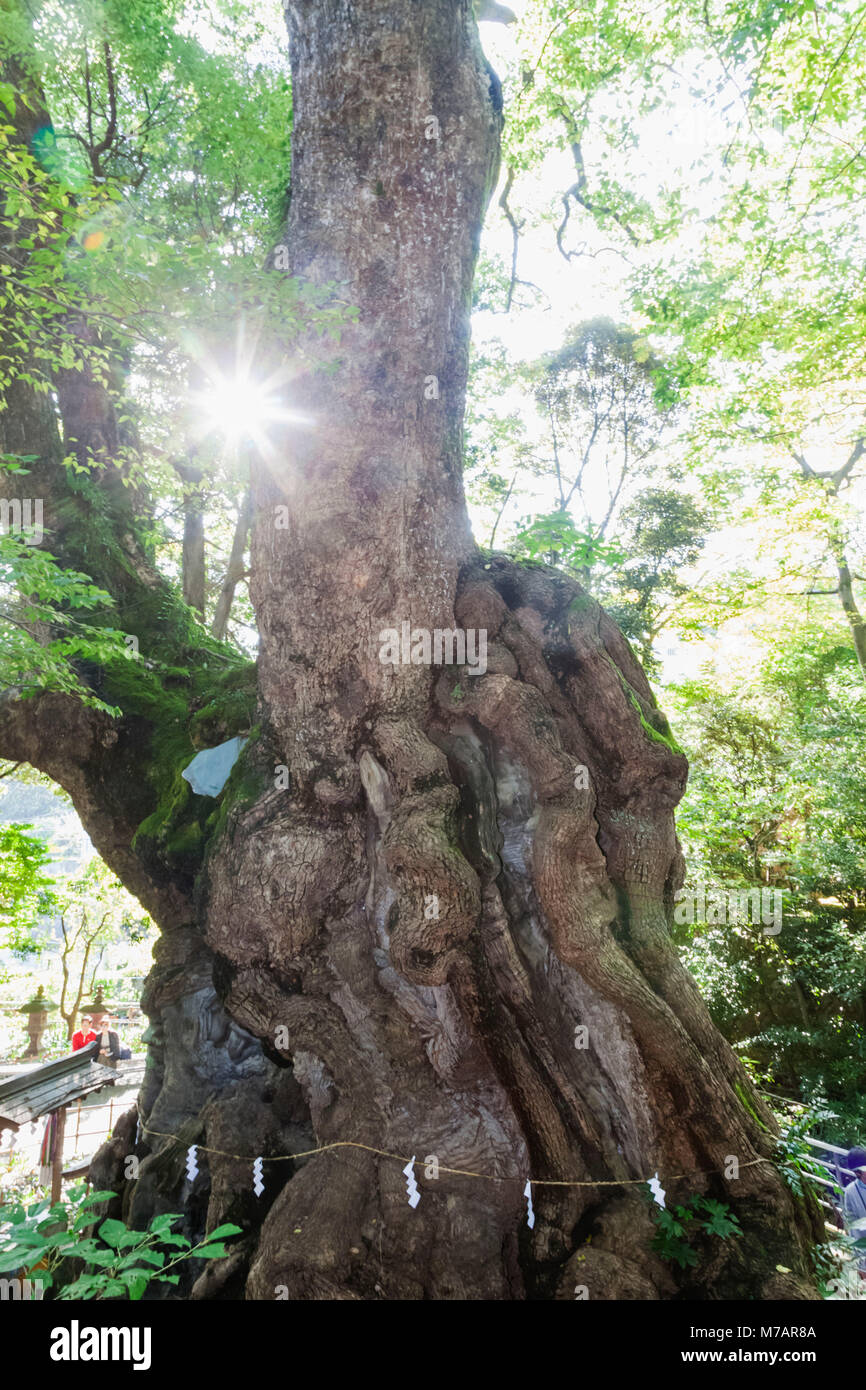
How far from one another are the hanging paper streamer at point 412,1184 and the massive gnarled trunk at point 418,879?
39 millimetres

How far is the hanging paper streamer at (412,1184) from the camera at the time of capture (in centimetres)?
376

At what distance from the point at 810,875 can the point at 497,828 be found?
776cm

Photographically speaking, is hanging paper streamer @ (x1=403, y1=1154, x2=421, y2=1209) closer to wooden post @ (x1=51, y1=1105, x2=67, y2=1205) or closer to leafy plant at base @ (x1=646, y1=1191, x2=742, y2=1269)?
leafy plant at base @ (x1=646, y1=1191, x2=742, y2=1269)

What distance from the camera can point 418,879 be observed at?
3.76 meters

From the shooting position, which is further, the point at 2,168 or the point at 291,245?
the point at 291,245

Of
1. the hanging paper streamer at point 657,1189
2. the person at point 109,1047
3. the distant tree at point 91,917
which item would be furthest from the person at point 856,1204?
the distant tree at point 91,917

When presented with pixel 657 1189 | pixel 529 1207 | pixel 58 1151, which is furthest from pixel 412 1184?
pixel 58 1151

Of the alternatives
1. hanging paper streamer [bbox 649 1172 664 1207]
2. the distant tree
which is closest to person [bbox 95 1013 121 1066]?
the distant tree

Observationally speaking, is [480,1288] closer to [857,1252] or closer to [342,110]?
[857,1252]

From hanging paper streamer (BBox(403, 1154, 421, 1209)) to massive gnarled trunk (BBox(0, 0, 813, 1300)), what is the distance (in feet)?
0.13

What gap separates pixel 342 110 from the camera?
4.54 metres

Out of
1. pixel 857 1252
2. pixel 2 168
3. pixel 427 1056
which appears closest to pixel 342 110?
pixel 2 168

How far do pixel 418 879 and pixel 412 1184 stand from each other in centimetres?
160

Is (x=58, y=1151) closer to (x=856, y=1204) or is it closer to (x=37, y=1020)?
(x=856, y=1204)
